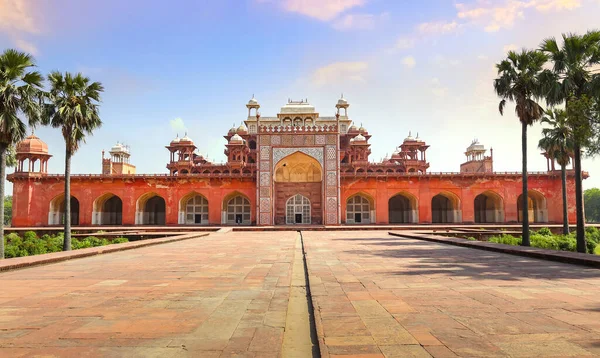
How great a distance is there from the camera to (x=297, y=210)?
103 feet

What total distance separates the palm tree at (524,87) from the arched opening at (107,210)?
27886mm

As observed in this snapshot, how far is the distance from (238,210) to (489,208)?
20305 mm

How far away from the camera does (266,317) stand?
4070 millimetres

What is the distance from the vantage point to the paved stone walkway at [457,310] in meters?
3.03

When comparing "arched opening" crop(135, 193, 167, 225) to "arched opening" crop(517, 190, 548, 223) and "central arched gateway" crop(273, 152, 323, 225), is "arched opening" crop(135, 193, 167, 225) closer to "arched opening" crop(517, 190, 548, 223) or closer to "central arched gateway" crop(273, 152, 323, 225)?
"central arched gateway" crop(273, 152, 323, 225)

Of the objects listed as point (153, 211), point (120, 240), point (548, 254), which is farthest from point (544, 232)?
point (153, 211)

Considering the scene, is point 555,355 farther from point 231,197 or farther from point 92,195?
point 92,195

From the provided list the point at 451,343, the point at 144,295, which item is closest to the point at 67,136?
the point at 144,295

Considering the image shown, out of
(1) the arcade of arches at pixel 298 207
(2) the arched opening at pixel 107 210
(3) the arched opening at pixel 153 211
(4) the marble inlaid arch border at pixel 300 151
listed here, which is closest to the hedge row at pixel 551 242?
(1) the arcade of arches at pixel 298 207

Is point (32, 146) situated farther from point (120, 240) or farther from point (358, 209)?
point (358, 209)

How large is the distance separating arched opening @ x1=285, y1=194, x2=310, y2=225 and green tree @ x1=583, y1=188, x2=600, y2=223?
4613 centimetres

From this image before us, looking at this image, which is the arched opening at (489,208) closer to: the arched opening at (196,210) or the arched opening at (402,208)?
the arched opening at (402,208)

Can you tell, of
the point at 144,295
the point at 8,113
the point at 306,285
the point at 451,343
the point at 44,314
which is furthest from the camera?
the point at 8,113

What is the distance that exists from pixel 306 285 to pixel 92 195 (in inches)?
1155
